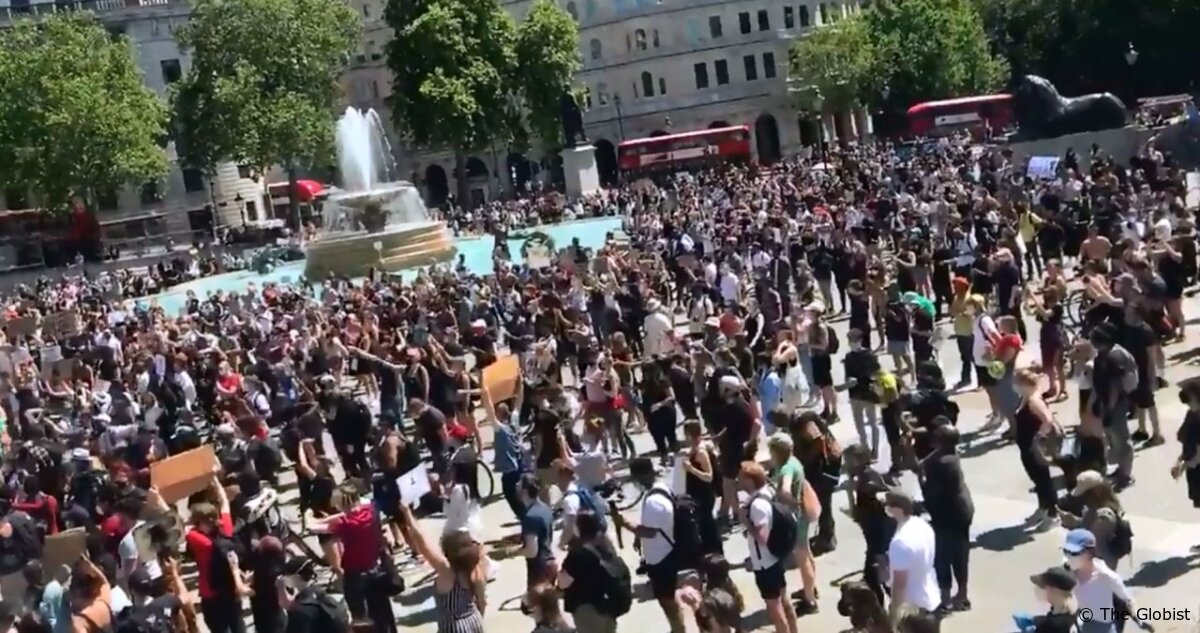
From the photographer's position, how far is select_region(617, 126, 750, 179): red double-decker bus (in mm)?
69812

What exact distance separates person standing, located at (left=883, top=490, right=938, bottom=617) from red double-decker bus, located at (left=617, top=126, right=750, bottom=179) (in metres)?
61.7

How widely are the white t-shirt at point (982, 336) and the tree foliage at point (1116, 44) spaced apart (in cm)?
5582

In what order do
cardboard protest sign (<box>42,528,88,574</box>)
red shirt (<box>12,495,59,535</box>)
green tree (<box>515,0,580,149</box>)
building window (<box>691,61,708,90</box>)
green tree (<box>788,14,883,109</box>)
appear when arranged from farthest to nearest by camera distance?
building window (<box>691,61,708,90</box>)
green tree (<box>788,14,883,109</box>)
green tree (<box>515,0,580,149</box>)
red shirt (<box>12,495,59,535</box>)
cardboard protest sign (<box>42,528,88,574</box>)

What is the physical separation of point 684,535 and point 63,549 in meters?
4.94

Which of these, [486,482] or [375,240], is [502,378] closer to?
[486,482]

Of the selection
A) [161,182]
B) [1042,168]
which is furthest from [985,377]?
[161,182]

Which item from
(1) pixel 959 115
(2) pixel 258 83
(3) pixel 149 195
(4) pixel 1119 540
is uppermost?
(2) pixel 258 83

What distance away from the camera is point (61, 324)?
114ft

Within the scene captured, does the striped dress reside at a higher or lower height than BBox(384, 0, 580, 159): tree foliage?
lower

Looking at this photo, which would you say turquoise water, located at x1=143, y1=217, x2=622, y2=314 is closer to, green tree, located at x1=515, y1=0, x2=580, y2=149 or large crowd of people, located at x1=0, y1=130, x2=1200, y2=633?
large crowd of people, located at x1=0, y1=130, x2=1200, y2=633

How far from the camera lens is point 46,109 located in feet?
199

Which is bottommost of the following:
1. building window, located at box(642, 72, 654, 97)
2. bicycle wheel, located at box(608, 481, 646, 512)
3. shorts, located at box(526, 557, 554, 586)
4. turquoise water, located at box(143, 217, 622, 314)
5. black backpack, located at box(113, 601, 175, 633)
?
bicycle wheel, located at box(608, 481, 646, 512)

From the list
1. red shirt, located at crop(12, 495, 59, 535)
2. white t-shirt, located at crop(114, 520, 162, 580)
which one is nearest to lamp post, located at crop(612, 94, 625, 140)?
red shirt, located at crop(12, 495, 59, 535)

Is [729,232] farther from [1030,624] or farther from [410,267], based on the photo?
[1030,624]
